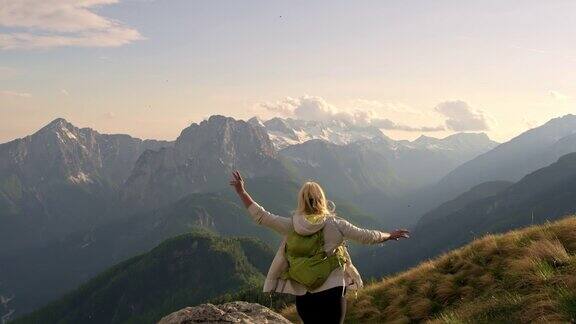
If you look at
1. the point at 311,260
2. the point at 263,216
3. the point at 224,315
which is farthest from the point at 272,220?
the point at 224,315

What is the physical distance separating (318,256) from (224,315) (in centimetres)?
297

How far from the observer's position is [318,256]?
9.66m

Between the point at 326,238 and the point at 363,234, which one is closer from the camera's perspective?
the point at 326,238

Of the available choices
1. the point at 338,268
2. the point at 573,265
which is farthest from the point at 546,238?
the point at 338,268

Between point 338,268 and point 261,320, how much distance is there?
2.93 m

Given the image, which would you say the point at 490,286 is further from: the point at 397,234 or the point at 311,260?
the point at 311,260

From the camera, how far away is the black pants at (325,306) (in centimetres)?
953

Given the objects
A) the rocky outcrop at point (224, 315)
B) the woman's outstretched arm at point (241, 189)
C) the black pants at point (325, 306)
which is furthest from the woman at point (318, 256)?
the rocky outcrop at point (224, 315)

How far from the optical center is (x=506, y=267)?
626 inches

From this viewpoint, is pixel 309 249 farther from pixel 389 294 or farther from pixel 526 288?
pixel 389 294

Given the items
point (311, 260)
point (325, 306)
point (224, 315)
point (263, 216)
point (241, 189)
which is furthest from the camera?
point (224, 315)

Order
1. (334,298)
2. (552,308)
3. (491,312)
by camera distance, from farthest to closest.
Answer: (491,312) < (552,308) < (334,298)

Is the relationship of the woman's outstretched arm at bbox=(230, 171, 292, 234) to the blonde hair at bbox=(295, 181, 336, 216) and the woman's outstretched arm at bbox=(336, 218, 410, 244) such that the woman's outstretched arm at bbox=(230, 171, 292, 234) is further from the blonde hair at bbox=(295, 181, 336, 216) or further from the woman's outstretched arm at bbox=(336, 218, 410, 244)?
the woman's outstretched arm at bbox=(336, 218, 410, 244)

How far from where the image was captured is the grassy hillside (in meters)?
11.2
